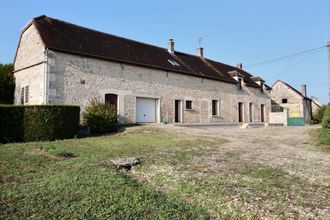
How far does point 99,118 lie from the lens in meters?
12.3

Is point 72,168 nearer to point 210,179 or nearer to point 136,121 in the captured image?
point 210,179

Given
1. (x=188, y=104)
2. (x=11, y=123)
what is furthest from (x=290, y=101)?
(x=11, y=123)

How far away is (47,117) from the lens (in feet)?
32.8

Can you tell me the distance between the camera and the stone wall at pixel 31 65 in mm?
12912

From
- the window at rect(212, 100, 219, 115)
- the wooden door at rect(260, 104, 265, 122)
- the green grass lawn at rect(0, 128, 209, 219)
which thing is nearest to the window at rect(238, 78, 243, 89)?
the window at rect(212, 100, 219, 115)

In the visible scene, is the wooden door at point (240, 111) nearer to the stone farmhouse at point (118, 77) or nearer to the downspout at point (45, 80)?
the stone farmhouse at point (118, 77)

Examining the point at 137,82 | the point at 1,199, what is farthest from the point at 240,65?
the point at 1,199

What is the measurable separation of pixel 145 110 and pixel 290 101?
2539 cm

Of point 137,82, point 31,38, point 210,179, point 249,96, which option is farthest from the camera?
point 249,96

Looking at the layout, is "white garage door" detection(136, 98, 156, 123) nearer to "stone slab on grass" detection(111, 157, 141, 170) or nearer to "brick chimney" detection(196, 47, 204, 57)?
"stone slab on grass" detection(111, 157, 141, 170)

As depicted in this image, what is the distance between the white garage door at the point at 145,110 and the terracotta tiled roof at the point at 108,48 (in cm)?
233

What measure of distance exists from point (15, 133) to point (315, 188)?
382 inches

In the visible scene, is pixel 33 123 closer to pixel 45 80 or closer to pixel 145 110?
pixel 45 80

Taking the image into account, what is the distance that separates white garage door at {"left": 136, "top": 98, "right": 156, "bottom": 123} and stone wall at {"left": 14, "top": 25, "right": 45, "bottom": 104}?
5.77 m
